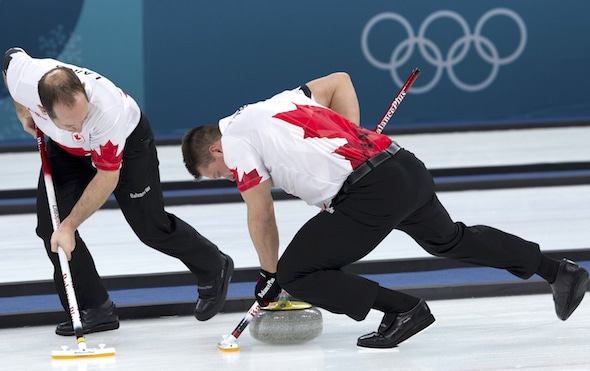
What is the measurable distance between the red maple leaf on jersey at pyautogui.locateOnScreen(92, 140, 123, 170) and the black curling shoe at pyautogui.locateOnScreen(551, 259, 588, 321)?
1659 mm

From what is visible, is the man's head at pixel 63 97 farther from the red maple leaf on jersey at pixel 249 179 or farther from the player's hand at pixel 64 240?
the red maple leaf on jersey at pixel 249 179

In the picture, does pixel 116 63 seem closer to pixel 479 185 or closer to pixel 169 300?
pixel 479 185

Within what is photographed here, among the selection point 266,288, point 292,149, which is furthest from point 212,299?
point 292,149

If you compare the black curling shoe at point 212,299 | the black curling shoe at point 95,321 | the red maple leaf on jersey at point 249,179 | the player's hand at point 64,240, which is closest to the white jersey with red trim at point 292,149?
the red maple leaf on jersey at point 249,179

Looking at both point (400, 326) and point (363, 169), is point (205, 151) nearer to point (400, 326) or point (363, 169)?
point (363, 169)

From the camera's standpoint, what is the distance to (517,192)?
7258 millimetres

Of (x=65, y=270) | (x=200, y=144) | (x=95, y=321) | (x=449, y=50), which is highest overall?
(x=200, y=144)

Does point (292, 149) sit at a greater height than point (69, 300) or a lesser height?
greater

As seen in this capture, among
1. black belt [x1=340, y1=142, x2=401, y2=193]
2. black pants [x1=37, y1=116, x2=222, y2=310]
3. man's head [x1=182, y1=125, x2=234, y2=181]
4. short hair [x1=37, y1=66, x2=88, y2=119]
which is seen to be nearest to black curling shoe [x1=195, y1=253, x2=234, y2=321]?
black pants [x1=37, y1=116, x2=222, y2=310]

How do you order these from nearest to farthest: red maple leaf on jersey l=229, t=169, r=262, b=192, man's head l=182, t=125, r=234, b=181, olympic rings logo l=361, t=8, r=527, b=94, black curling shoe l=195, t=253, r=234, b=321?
red maple leaf on jersey l=229, t=169, r=262, b=192 → man's head l=182, t=125, r=234, b=181 → black curling shoe l=195, t=253, r=234, b=321 → olympic rings logo l=361, t=8, r=527, b=94

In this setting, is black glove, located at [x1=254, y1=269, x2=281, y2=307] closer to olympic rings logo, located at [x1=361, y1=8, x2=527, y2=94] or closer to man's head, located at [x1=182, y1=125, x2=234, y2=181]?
man's head, located at [x1=182, y1=125, x2=234, y2=181]

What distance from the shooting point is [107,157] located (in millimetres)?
3717

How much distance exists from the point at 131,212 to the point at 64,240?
0.47 metres

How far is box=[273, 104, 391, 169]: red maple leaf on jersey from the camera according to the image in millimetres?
3520
